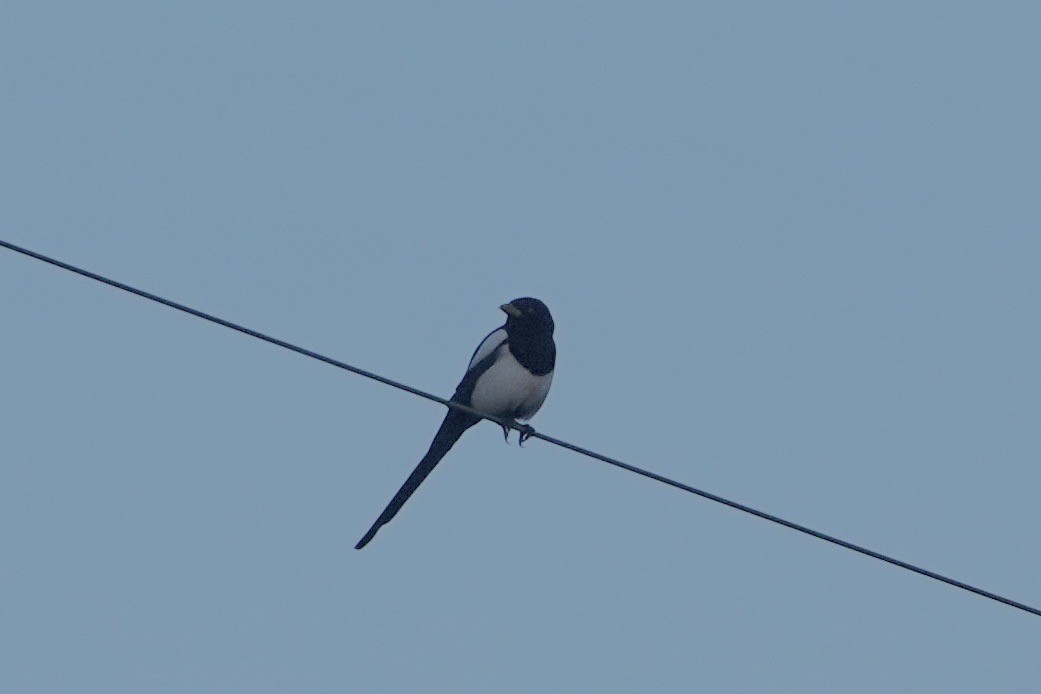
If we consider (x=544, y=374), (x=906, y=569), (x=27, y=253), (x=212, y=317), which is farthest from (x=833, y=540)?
(x=544, y=374)

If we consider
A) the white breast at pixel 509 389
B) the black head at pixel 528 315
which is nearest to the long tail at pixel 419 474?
the white breast at pixel 509 389

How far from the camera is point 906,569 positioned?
5902 millimetres

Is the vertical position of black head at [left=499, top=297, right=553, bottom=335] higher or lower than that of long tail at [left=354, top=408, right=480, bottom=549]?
higher

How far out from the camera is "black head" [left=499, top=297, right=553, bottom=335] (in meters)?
9.73

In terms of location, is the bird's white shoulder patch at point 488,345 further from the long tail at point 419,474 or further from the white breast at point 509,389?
the long tail at point 419,474

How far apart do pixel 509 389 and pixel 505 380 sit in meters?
0.05

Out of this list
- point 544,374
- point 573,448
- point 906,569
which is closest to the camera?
point 906,569

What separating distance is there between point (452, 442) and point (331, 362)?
3553 millimetres

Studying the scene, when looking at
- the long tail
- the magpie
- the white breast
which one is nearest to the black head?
the magpie

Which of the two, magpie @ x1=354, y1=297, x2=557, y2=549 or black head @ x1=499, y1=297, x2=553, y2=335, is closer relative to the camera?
magpie @ x1=354, y1=297, x2=557, y2=549

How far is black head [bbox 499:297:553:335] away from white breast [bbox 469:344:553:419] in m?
0.17

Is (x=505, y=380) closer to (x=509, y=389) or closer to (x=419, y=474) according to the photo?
(x=509, y=389)

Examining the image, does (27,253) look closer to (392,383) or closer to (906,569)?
(392,383)

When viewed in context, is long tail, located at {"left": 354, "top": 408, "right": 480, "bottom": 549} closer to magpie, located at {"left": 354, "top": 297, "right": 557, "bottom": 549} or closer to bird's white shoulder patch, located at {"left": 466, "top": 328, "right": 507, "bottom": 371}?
magpie, located at {"left": 354, "top": 297, "right": 557, "bottom": 549}
